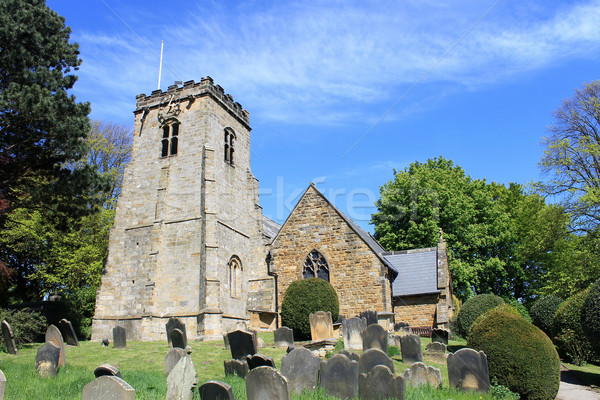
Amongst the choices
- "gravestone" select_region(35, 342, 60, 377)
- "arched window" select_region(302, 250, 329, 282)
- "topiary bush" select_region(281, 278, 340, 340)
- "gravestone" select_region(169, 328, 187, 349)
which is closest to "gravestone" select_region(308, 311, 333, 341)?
"topiary bush" select_region(281, 278, 340, 340)

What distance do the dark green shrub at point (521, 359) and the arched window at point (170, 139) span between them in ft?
65.0

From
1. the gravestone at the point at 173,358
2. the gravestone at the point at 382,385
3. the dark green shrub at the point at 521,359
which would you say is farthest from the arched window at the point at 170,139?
the gravestone at the point at 382,385

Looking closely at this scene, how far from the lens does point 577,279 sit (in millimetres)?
22984

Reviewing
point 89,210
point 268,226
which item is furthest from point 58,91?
point 268,226

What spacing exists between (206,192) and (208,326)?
7.00 m

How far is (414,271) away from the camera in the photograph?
922 inches

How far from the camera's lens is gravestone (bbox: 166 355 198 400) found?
308 inches

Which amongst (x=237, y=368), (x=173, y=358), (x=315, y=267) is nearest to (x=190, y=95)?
(x=315, y=267)

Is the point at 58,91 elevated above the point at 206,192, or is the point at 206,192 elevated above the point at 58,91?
the point at 58,91

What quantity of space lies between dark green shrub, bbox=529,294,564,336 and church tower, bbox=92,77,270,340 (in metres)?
13.5

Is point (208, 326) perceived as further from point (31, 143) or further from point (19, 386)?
point (19, 386)

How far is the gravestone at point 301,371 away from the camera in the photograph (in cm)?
961

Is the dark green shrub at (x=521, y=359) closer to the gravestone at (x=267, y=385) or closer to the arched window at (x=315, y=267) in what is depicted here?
the gravestone at (x=267, y=385)

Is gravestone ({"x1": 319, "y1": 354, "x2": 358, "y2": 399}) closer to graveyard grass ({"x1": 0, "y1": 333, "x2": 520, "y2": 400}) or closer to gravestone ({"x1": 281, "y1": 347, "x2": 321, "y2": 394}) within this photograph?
gravestone ({"x1": 281, "y1": 347, "x2": 321, "y2": 394})
